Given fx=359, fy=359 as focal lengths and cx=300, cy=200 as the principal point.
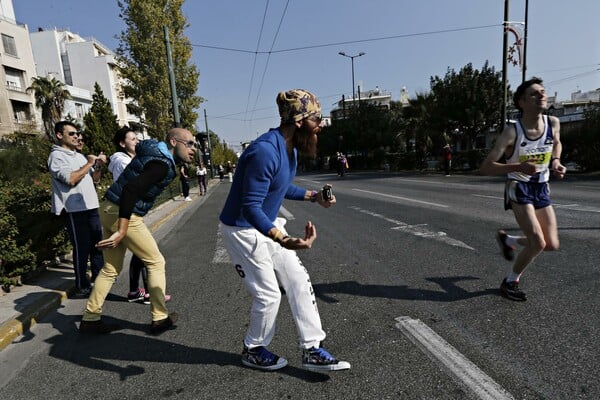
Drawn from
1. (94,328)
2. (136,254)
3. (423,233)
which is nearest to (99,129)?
(423,233)

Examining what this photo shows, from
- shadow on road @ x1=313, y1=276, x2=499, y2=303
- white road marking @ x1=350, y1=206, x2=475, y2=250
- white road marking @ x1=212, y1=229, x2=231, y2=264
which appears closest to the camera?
shadow on road @ x1=313, y1=276, x2=499, y2=303

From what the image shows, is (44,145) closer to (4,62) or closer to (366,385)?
(4,62)

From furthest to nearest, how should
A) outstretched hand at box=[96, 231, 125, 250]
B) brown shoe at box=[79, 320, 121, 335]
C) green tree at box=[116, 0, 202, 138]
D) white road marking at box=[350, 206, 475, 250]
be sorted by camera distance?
1. green tree at box=[116, 0, 202, 138]
2. white road marking at box=[350, 206, 475, 250]
3. brown shoe at box=[79, 320, 121, 335]
4. outstretched hand at box=[96, 231, 125, 250]

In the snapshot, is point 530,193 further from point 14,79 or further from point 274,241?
point 14,79

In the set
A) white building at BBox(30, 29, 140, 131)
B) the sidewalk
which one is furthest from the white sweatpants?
white building at BBox(30, 29, 140, 131)

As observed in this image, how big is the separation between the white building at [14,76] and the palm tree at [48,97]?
1.31 meters

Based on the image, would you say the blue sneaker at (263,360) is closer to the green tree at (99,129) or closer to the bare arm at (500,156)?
the bare arm at (500,156)

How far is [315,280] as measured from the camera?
166 inches

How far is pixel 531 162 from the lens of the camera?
3.14 meters

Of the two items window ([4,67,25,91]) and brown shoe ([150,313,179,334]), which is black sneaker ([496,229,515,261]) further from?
window ([4,67,25,91])

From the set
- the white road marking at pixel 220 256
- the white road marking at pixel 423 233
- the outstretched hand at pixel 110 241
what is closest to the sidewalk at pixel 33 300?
the outstretched hand at pixel 110 241

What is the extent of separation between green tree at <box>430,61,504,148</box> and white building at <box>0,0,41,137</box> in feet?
120

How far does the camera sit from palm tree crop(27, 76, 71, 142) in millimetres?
34756

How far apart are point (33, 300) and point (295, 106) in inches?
146
